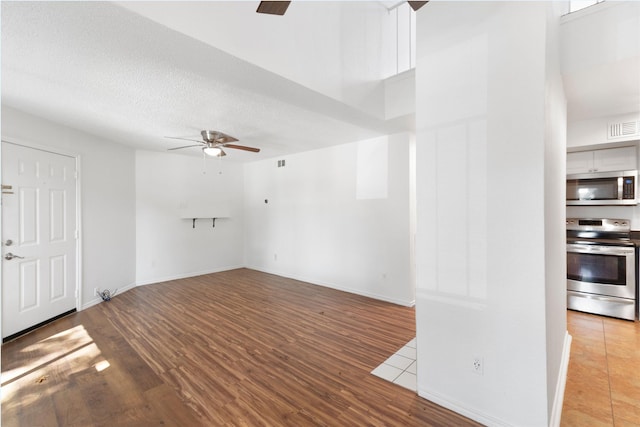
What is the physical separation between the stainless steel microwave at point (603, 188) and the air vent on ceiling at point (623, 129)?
0.63m

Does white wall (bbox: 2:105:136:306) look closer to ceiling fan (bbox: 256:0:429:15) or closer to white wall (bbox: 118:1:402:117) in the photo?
white wall (bbox: 118:1:402:117)

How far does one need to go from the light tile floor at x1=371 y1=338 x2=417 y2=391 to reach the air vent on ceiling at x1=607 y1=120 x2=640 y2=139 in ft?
11.3

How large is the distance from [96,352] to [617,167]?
21.2 feet

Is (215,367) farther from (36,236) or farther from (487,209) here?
(36,236)

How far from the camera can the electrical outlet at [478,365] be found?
187 cm

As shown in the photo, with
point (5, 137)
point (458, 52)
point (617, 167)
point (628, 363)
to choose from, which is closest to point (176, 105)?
point (5, 137)

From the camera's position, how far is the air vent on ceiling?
3.27 m

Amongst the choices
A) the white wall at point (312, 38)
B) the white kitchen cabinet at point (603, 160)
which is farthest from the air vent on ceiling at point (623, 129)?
the white wall at point (312, 38)

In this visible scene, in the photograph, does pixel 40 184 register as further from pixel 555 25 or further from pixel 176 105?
pixel 555 25

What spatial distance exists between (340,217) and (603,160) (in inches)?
145

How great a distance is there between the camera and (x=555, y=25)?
202 cm

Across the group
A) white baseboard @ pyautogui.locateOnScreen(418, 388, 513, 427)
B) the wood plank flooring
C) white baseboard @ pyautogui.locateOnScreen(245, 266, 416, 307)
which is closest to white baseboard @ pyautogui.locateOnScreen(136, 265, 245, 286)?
white baseboard @ pyautogui.locateOnScreen(245, 266, 416, 307)

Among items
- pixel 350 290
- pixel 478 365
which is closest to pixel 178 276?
pixel 350 290

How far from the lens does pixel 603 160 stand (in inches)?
151
